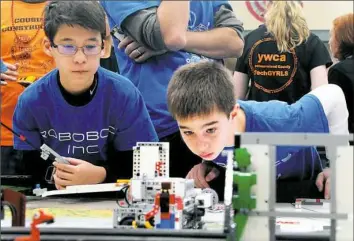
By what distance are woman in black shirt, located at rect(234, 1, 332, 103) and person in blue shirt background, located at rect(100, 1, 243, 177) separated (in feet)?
0.28

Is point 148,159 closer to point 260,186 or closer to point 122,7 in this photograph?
point 260,186

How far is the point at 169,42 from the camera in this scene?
2.90m

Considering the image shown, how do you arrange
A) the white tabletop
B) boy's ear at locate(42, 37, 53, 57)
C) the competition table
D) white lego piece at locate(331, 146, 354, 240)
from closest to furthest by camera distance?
white lego piece at locate(331, 146, 354, 240), the competition table, the white tabletop, boy's ear at locate(42, 37, 53, 57)

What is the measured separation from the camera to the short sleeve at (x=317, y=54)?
114 inches

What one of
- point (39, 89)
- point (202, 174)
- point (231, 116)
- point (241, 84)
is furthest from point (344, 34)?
point (39, 89)

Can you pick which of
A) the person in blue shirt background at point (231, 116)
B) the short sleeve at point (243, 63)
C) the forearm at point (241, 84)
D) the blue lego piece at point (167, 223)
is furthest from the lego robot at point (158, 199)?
the short sleeve at point (243, 63)

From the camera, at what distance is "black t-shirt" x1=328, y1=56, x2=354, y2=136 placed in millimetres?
2885

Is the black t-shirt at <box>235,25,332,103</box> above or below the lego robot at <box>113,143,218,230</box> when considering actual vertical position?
above

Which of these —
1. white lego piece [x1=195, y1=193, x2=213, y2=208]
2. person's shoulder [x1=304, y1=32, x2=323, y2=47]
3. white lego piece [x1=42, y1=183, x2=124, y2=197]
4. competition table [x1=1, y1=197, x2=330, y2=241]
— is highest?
person's shoulder [x1=304, y1=32, x2=323, y2=47]

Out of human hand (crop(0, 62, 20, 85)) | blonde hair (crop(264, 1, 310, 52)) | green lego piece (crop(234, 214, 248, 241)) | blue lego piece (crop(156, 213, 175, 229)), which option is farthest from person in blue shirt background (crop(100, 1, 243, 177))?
green lego piece (crop(234, 214, 248, 241))

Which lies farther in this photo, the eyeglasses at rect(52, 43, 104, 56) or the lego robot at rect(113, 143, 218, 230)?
the eyeglasses at rect(52, 43, 104, 56)

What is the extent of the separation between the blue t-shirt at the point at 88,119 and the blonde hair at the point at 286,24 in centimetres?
69

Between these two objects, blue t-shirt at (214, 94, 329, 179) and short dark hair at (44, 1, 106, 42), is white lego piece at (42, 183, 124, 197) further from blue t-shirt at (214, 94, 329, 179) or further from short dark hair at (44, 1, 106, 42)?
short dark hair at (44, 1, 106, 42)

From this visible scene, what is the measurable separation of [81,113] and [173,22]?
61 cm
